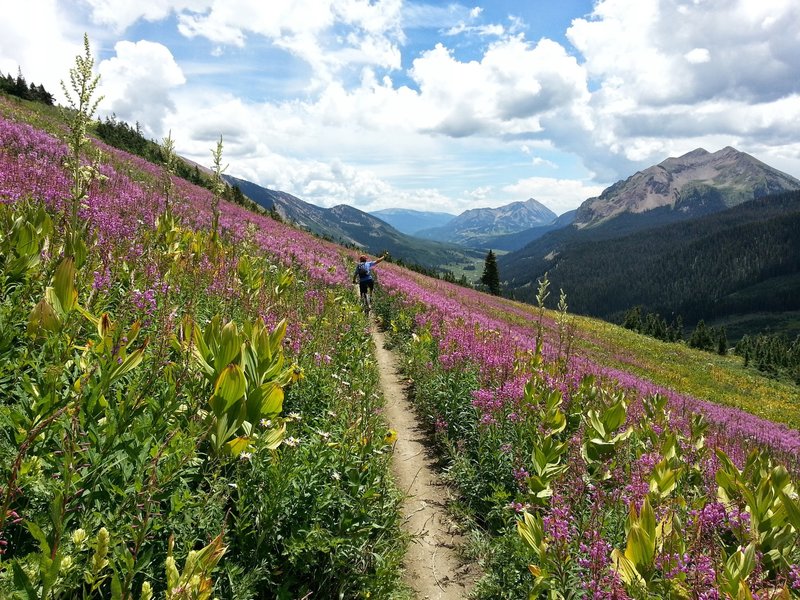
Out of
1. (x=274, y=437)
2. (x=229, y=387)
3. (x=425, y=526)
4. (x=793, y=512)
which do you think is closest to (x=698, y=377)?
(x=793, y=512)

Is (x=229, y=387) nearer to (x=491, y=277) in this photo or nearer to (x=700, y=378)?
(x=700, y=378)

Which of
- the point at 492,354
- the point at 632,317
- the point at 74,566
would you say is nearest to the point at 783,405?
the point at 492,354

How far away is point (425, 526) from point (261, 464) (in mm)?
2740

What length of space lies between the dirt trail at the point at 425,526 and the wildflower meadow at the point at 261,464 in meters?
0.25

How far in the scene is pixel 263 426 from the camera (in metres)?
4.07

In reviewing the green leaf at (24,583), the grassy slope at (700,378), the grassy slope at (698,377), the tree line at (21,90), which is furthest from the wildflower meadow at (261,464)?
the tree line at (21,90)

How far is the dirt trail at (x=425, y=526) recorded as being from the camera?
4.50 meters

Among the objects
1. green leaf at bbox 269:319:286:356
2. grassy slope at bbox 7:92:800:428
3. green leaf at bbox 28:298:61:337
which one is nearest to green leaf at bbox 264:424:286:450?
green leaf at bbox 269:319:286:356

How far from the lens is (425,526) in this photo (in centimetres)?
536

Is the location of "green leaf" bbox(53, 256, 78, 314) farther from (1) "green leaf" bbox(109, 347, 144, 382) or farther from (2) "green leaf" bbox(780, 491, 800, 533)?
(2) "green leaf" bbox(780, 491, 800, 533)

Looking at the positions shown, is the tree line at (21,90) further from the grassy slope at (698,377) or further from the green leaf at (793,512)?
the green leaf at (793,512)

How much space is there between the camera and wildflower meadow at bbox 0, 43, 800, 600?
2414mm

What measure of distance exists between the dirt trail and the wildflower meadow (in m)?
0.25

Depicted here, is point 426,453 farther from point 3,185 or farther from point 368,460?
point 3,185
